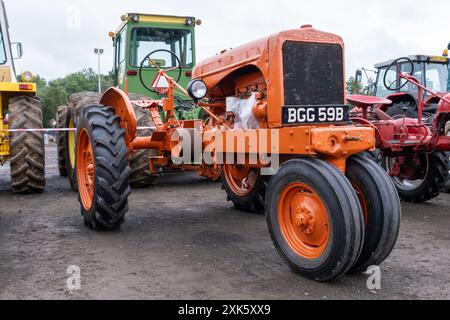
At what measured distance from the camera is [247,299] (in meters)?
3.01

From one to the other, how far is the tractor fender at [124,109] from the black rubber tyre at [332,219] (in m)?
2.04

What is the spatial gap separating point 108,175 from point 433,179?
412 centimetres

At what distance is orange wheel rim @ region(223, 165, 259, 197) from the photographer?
567cm

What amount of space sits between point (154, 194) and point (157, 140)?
2086mm

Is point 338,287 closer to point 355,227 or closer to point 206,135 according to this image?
point 355,227

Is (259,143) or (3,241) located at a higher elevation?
(259,143)

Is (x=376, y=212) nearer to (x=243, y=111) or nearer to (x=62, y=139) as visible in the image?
(x=243, y=111)

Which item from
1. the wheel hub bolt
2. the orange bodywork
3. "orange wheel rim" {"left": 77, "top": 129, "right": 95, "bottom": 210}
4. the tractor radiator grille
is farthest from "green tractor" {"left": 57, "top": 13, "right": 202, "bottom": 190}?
the wheel hub bolt

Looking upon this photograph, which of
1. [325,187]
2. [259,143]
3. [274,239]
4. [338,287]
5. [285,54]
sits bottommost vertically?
[338,287]

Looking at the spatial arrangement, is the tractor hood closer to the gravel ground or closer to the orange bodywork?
the orange bodywork

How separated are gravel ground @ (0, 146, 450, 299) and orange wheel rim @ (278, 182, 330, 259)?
0.21 m

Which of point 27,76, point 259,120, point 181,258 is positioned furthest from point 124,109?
point 27,76
